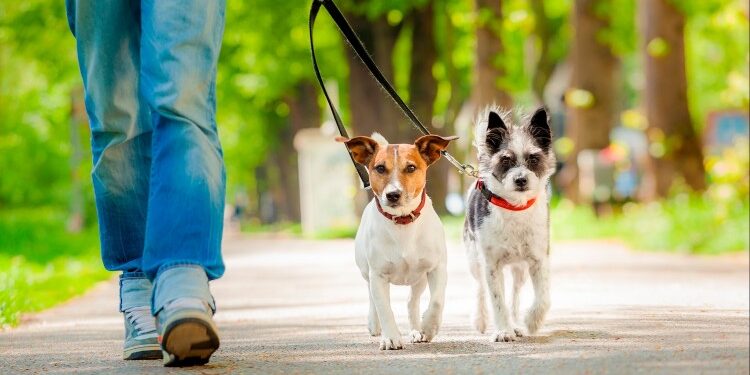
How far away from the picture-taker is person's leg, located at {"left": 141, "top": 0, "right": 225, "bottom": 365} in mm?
5191

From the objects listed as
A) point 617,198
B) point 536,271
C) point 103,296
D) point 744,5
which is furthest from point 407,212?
point 617,198

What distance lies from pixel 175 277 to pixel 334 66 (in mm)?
34203

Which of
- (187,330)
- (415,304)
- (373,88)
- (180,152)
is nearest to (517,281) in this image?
(415,304)

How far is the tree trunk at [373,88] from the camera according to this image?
26.7 meters

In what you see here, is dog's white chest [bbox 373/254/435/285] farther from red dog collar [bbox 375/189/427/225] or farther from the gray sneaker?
the gray sneaker

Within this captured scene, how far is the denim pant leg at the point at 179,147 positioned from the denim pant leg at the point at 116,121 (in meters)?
0.33

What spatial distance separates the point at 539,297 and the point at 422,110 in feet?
70.7

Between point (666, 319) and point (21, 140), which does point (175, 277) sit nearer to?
point (666, 319)

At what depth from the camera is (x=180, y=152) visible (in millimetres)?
5250

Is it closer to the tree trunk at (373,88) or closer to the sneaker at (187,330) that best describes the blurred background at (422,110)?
the tree trunk at (373,88)

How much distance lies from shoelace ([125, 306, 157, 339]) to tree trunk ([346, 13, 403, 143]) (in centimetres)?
2078

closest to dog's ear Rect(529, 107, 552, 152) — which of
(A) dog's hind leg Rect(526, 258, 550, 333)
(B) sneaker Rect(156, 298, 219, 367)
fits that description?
(A) dog's hind leg Rect(526, 258, 550, 333)

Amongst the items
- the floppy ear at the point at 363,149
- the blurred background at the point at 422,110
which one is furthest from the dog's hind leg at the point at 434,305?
the blurred background at the point at 422,110

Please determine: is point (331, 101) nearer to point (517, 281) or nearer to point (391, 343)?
point (391, 343)
